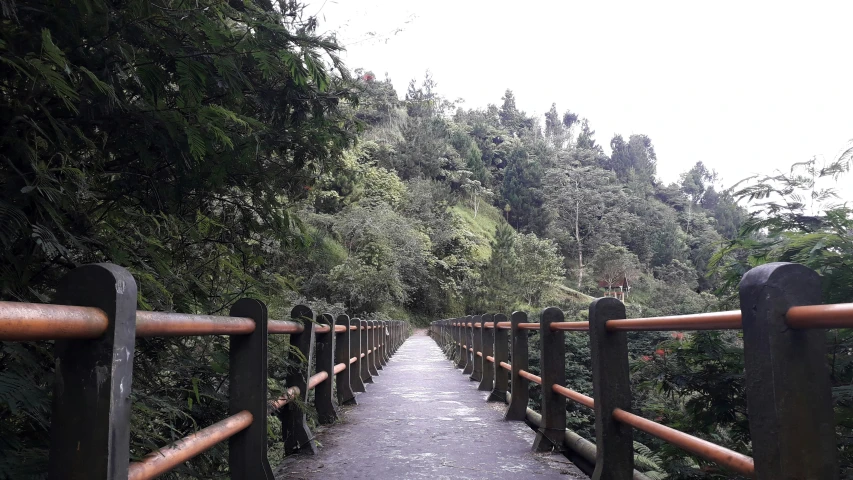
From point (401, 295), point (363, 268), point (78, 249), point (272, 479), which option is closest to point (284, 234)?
point (78, 249)

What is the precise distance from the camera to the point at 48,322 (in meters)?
1.12

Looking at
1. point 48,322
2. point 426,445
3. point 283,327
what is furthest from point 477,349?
point 48,322

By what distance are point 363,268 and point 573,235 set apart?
164ft

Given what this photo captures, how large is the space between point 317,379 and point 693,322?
317cm

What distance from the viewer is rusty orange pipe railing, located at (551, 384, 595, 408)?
3254 millimetres

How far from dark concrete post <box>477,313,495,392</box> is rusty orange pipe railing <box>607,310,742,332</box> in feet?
16.8

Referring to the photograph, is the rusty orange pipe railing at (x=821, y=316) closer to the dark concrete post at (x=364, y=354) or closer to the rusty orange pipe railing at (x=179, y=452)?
the rusty orange pipe railing at (x=179, y=452)

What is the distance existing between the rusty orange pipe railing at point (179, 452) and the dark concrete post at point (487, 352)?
5602mm

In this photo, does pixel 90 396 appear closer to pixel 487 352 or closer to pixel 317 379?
pixel 317 379

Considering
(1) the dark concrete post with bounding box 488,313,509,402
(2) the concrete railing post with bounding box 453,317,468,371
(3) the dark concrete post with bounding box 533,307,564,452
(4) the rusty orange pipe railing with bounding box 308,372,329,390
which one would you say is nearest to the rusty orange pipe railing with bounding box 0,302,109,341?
(4) the rusty orange pipe railing with bounding box 308,372,329,390

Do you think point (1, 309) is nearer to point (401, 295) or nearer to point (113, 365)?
point (113, 365)

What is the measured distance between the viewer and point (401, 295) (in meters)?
31.0

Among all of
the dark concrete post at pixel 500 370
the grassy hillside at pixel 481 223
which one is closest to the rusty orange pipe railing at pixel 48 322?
the dark concrete post at pixel 500 370

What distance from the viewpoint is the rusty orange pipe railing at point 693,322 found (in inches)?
70.5
